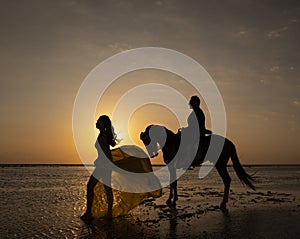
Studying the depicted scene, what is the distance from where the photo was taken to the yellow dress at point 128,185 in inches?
429

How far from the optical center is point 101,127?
416 inches

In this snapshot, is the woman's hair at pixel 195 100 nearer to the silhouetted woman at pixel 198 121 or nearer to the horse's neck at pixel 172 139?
the silhouetted woman at pixel 198 121

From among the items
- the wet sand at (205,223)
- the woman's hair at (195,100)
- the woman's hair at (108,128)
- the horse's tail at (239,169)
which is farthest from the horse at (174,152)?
the woman's hair at (108,128)

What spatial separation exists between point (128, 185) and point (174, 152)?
10.7ft

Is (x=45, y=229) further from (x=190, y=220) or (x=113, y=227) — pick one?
(x=190, y=220)

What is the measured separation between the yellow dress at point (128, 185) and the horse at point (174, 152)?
80.7 inches

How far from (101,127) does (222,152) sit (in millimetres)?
5520

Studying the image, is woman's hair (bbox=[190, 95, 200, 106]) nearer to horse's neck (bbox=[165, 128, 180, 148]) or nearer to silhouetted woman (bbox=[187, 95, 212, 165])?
silhouetted woman (bbox=[187, 95, 212, 165])

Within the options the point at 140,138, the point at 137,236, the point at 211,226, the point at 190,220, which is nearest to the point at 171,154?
the point at 140,138

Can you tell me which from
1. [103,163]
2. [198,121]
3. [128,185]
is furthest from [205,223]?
[198,121]

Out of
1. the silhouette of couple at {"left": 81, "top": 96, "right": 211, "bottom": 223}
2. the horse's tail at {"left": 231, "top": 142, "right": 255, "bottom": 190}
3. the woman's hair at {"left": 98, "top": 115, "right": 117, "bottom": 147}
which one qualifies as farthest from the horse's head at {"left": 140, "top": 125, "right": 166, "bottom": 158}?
the woman's hair at {"left": 98, "top": 115, "right": 117, "bottom": 147}

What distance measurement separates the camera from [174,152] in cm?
1414

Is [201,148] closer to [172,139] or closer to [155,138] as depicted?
[172,139]

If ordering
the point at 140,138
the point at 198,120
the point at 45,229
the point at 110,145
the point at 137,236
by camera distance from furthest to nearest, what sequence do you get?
the point at 140,138, the point at 198,120, the point at 110,145, the point at 45,229, the point at 137,236
